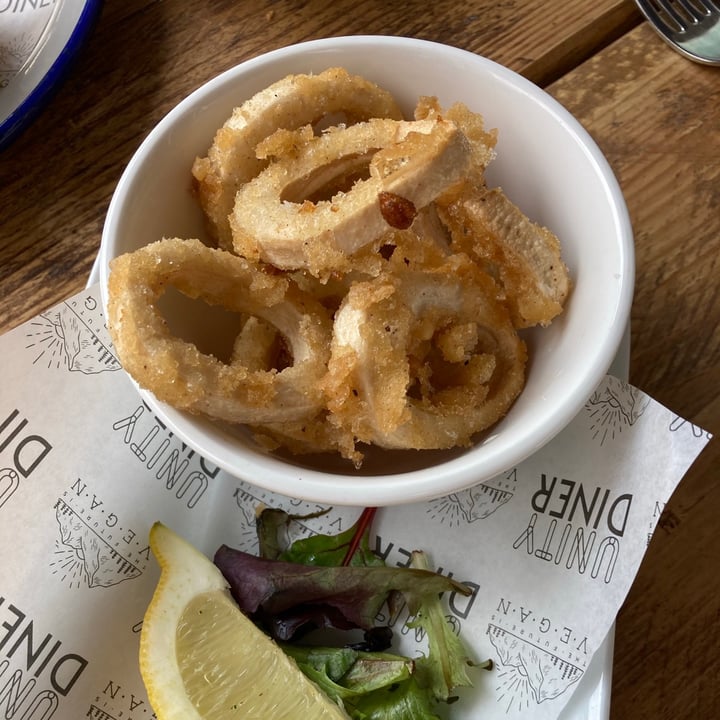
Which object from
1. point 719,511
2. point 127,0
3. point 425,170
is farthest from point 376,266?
point 127,0

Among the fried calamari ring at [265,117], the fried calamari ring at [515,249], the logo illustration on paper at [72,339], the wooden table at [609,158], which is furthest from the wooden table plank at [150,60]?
the fried calamari ring at [515,249]

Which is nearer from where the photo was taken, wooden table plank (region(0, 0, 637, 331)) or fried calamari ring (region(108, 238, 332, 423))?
fried calamari ring (region(108, 238, 332, 423))

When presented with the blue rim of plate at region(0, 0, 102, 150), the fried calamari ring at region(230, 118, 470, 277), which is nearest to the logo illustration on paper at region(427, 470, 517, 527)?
the fried calamari ring at region(230, 118, 470, 277)

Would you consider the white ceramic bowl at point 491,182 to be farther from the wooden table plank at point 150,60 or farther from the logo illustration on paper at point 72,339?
the wooden table plank at point 150,60

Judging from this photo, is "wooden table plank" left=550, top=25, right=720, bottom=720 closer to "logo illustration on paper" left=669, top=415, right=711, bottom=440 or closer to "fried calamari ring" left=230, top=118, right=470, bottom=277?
"logo illustration on paper" left=669, top=415, right=711, bottom=440

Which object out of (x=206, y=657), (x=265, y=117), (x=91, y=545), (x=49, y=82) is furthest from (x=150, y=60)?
(x=206, y=657)

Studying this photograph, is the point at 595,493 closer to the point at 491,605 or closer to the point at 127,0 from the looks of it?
the point at 491,605
